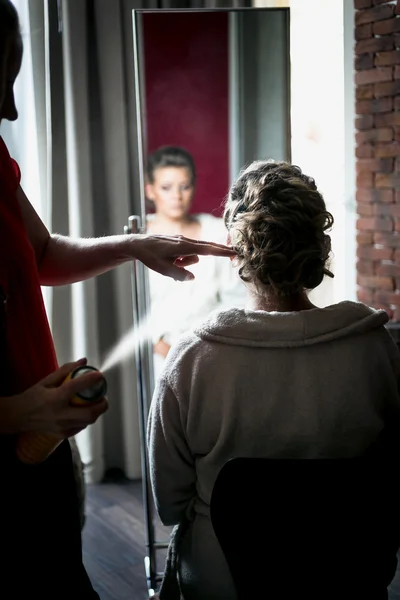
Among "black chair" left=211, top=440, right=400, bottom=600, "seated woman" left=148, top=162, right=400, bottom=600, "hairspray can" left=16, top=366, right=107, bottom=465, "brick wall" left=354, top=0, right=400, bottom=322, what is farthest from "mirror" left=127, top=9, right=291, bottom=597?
"hairspray can" left=16, top=366, right=107, bottom=465

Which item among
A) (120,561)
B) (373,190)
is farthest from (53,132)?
(120,561)

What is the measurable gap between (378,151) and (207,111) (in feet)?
2.17

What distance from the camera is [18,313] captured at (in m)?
0.86

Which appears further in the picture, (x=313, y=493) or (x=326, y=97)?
(x=326, y=97)

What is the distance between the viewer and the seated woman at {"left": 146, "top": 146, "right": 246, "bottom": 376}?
82.0 inches

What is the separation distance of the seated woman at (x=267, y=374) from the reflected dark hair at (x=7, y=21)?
21.5 inches

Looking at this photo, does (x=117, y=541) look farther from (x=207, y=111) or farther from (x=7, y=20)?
(x=7, y=20)

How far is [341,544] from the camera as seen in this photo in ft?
3.50

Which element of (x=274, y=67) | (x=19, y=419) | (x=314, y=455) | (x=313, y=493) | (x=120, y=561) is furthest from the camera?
(x=120, y=561)

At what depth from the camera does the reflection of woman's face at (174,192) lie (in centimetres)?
207

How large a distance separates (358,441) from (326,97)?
5.17 feet

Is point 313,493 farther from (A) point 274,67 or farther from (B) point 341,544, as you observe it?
(A) point 274,67

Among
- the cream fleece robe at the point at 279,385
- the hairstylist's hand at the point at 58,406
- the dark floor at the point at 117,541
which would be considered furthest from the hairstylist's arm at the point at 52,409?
the dark floor at the point at 117,541

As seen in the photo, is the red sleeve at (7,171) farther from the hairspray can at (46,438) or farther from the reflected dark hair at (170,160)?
the reflected dark hair at (170,160)
